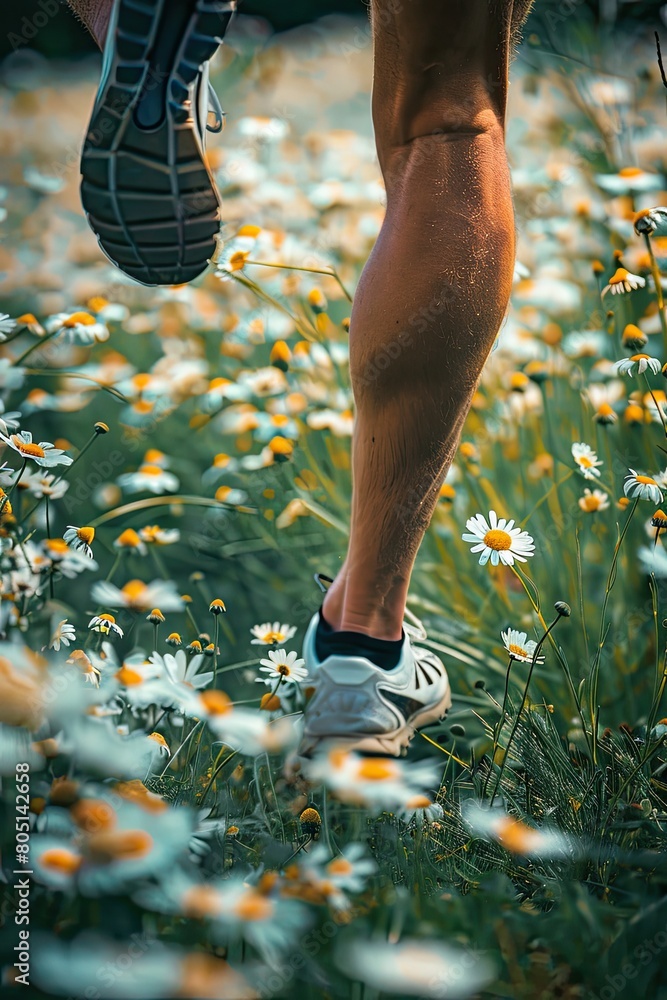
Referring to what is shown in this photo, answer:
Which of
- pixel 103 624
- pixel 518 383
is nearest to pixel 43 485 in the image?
pixel 103 624

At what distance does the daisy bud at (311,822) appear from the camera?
886mm

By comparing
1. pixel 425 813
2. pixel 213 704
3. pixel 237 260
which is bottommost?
pixel 425 813

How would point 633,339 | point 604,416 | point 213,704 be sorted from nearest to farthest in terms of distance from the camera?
point 213,704, point 633,339, point 604,416

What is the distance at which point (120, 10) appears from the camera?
85 cm

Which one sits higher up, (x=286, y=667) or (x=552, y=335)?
(x=552, y=335)

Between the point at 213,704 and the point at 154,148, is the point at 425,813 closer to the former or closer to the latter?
the point at 213,704

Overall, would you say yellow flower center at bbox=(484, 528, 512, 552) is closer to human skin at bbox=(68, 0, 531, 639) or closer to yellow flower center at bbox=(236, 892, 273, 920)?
human skin at bbox=(68, 0, 531, 639)

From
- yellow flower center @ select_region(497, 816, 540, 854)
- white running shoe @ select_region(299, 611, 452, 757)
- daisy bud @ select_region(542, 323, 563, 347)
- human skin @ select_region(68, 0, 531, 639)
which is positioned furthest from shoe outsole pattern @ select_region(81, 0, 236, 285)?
daisy bud @ select_region(542, 323, 563, 347)

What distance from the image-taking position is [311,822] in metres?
0.89

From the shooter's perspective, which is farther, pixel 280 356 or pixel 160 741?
pixel 280 356

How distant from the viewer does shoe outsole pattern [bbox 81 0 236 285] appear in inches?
33.7

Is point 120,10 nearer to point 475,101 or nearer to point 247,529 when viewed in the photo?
point 475,101

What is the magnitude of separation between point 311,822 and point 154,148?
2.36ft

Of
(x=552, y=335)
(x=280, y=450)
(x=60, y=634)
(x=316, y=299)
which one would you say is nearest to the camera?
(x=60, y=634)
